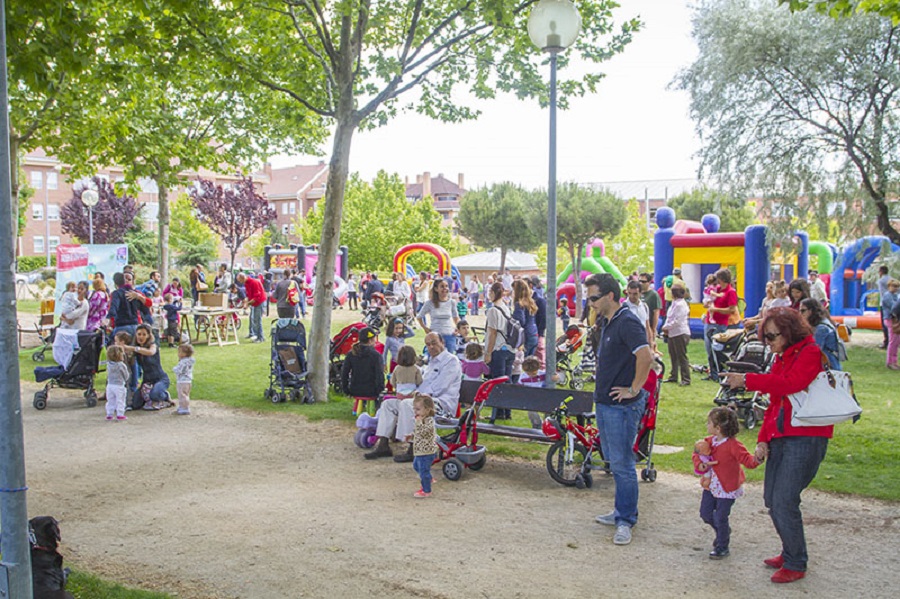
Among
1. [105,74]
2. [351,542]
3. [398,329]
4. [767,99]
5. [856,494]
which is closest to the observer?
[351,542]

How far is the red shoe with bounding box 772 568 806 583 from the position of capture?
5.17 meters

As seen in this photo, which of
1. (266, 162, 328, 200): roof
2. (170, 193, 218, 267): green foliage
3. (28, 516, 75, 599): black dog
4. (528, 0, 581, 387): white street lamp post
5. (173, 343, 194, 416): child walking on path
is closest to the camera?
(28, 516, 75, 599): black dog

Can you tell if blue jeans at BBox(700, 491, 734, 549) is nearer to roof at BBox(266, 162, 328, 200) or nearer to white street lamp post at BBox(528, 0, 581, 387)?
white street lamp post at BBox(528, 0, 581, 387)

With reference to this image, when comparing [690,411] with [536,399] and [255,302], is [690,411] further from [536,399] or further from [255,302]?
[255,302]

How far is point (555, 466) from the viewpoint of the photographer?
304 inches

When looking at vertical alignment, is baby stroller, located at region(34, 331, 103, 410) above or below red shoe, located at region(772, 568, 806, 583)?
above

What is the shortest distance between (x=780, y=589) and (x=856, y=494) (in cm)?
271

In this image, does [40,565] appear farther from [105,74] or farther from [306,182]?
[306,182]

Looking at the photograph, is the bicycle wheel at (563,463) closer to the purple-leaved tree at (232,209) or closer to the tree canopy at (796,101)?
the tree canopy at (796,101)

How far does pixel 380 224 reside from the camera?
60219 millimetres

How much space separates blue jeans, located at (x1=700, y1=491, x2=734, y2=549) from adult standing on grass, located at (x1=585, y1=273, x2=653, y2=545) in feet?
1.99

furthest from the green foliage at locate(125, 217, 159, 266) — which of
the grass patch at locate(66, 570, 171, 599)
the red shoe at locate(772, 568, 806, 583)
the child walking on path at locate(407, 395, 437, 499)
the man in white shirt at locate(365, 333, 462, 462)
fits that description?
the red shoe at locate(772, 568, 806, 583)

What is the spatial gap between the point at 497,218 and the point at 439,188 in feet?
164

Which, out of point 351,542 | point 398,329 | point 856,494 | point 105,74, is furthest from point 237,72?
point 856,494
